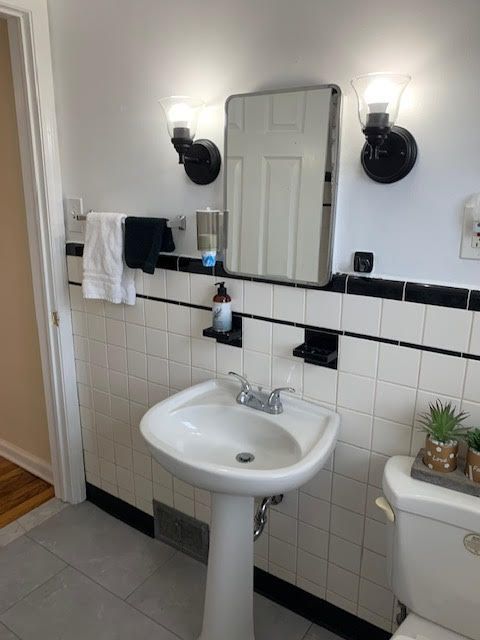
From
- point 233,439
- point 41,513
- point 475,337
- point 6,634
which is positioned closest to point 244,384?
point 233,439

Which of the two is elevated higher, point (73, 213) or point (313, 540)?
point (73, 213)

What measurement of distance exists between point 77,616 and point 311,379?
3.92ft

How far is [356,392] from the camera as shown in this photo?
1431 millimetres

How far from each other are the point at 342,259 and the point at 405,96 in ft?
1.43

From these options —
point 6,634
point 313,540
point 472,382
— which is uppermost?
point 472,382

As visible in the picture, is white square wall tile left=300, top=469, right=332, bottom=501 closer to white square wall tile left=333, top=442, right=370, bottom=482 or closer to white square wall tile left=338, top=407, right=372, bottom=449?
white square wall tile left=333, top=442, right=370, bottom=482

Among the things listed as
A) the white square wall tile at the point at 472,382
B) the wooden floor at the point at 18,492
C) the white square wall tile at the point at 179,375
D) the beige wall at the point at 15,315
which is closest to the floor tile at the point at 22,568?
the wooden floor at the point at 18,492

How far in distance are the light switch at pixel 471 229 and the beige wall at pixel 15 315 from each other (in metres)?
1.80

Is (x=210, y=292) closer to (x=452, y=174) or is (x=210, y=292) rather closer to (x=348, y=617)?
(x=452, y=174)

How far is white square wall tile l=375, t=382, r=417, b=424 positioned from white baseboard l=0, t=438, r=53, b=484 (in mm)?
1815

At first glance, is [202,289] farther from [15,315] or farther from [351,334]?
[15,315]

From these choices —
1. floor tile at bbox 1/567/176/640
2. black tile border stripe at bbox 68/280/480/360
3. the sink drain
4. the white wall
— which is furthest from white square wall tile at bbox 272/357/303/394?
floor tile at bbox 1/567/176/640

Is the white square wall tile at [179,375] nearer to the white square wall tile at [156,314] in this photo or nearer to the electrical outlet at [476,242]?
the white square wall tile at [156,314]

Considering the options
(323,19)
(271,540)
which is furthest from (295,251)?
(271,540)
